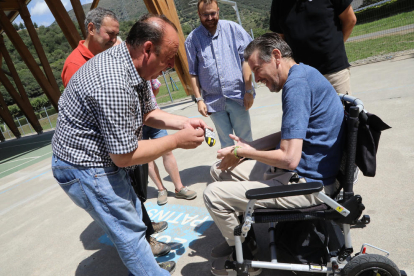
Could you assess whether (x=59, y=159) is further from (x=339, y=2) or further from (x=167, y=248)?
(x=339, y=2)

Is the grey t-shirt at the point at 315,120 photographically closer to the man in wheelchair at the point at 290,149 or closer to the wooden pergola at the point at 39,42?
the man in wheelchair at the point at 290,149

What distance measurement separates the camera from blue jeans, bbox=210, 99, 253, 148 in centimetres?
337

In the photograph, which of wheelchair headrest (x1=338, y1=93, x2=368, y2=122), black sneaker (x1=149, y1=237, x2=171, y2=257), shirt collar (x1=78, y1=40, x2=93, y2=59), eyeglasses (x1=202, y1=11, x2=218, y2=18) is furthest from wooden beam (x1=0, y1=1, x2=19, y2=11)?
wheelchair headrest (x1=338, y1=93, x2=368, y2=122)

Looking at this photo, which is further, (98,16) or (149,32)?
(98,16)

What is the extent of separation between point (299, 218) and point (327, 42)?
5.80 ft

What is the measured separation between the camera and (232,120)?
3.45 m

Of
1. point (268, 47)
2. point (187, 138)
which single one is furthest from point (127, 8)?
point (187, 138)

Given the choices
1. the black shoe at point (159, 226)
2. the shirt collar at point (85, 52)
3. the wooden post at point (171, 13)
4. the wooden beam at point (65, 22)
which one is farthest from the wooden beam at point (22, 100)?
the black shoe at point (159, 226)

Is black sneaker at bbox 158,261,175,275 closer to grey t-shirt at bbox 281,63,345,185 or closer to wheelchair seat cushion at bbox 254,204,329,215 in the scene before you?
wheelchair seat cushion at bbox 254,204,329,215

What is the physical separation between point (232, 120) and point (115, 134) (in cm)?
210

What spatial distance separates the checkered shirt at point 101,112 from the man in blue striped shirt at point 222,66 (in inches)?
64.3

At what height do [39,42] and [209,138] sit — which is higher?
[39,42]

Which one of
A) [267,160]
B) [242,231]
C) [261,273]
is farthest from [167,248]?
[267,160]

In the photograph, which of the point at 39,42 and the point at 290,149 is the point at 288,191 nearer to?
the point at 290,149
